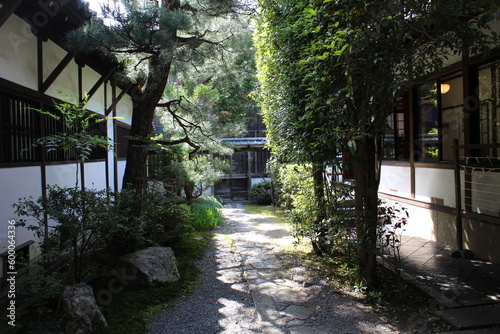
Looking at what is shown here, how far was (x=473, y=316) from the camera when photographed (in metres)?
3.57

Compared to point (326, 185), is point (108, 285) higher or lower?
lower

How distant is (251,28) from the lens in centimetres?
789

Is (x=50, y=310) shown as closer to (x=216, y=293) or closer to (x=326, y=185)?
(x=216, y=293)

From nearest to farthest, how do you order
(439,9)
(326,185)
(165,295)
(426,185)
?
1. (439,9)
2. (165,295)
3. (326,185)
4. (426,185)

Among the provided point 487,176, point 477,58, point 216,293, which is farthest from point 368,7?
point 216,293

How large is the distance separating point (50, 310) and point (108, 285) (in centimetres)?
123

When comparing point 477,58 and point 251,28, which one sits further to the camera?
point 251,28

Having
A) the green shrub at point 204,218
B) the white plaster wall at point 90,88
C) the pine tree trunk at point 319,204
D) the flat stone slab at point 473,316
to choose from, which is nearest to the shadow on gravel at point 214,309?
the pine tree trunk at point 319,204

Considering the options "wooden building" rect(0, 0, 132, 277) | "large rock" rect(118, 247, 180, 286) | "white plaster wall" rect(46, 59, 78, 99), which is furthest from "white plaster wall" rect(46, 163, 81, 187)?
"large rock" rect(118, 247, 180, 286)

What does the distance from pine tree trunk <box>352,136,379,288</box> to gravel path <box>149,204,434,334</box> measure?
481mm

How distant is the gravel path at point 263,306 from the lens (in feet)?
12.3

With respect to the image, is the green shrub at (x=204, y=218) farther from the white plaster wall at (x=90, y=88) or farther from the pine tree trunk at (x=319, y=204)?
the pine tree trunk at (x=319, y=204)

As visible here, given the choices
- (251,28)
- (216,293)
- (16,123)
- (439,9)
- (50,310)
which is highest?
(251,28)

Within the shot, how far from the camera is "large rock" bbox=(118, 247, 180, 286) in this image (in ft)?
16.0
